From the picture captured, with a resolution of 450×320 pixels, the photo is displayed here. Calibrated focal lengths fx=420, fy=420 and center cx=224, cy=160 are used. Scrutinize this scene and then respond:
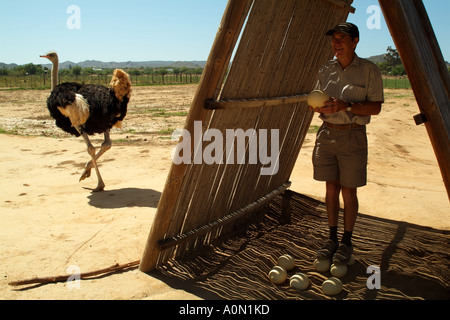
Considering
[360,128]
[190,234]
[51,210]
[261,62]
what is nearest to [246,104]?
[261,62]

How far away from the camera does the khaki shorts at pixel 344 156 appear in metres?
3.44

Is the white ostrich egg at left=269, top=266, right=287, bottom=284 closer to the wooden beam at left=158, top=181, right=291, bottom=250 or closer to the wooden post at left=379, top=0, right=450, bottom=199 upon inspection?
the wooden beam at left=158, top=181, right=291, bottom=250

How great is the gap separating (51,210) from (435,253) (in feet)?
14.2

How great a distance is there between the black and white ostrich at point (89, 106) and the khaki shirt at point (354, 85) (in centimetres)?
377

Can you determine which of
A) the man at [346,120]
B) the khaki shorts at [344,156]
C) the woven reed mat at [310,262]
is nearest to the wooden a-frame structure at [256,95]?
the woven reed mat at [310,262]

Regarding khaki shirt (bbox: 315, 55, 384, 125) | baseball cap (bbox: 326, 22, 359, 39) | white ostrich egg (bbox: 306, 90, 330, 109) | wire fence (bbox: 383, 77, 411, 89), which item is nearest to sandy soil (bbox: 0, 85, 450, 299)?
white ostrich egg (bbox: 306, 90, 330, 109)

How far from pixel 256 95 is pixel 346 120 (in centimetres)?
93

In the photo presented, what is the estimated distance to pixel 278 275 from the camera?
3.37 metres

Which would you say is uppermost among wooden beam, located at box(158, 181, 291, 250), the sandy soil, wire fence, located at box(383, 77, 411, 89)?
wire fence, located at box(383, 77, 411, 89)

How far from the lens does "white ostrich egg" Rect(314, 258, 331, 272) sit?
11.6ft

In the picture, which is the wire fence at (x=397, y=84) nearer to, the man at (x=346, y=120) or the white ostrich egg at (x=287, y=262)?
the man at (x=346, y=120)

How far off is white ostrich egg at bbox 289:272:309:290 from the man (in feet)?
1.17

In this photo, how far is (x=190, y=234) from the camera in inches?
146
